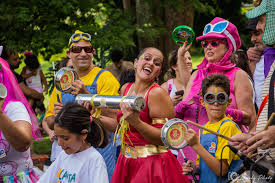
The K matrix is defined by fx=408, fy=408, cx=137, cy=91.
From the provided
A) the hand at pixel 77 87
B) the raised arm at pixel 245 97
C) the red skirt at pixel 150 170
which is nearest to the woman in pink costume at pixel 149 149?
the red skirt at pixel 150 170

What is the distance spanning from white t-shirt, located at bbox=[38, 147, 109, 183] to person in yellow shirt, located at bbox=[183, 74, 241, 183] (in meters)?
0.75

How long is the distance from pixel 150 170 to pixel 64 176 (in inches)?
29.7

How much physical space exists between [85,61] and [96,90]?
1.42 feet

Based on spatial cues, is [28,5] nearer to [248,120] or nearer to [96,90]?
[96,90]

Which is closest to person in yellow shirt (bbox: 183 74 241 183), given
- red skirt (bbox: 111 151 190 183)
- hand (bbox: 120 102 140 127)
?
red skirt (bbox: 111 151 190 183)

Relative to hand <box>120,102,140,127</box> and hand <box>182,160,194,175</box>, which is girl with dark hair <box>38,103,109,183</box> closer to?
hand <box>120,102,140,127</box>

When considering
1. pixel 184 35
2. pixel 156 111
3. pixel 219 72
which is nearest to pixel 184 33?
pixel 184 35

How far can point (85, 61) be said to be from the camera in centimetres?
486

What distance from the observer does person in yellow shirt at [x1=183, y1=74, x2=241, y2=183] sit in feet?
11.3

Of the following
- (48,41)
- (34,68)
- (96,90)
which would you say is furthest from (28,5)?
(96,90)

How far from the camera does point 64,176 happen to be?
3.35m

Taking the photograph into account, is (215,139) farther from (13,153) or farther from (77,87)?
(13,153)

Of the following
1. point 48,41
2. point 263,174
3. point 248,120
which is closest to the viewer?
point 263,174

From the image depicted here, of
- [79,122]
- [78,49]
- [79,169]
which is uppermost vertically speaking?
[78,49]
